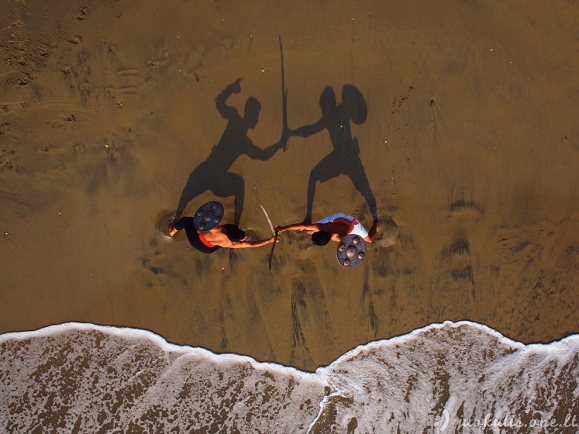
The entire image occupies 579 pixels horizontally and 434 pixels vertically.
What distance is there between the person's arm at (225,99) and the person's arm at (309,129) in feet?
3.30

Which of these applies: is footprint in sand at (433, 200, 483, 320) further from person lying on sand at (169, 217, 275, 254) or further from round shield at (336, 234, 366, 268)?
person lying on sand at (169, 217, 275, 254)

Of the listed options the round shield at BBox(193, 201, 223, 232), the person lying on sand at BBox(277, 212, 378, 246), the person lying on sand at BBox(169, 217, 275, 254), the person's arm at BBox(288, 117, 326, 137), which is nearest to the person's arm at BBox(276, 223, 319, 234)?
the person lying on sand at BBox(277, 212, 378, 246)

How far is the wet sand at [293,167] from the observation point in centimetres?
563

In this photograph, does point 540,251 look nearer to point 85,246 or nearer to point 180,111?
point 180,111

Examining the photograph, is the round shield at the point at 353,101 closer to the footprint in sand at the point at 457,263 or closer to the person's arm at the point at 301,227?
the person's arm at the point at 301,227

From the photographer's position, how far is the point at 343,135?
18.7ft

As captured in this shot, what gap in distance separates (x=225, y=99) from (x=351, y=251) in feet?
10.2

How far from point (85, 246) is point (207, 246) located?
206 centimetres

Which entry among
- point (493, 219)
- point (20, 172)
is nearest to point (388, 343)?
point (493, 219)

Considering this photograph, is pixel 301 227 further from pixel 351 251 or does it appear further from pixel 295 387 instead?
pixel 295 387

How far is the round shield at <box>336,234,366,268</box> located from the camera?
4.85 metres

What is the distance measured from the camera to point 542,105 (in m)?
5.63

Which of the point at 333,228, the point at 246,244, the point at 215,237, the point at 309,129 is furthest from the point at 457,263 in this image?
the point at 215,237

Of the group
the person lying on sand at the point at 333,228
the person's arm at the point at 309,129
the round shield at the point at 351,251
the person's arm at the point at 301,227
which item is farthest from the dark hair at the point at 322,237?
the person's arm at the point at 309,129
